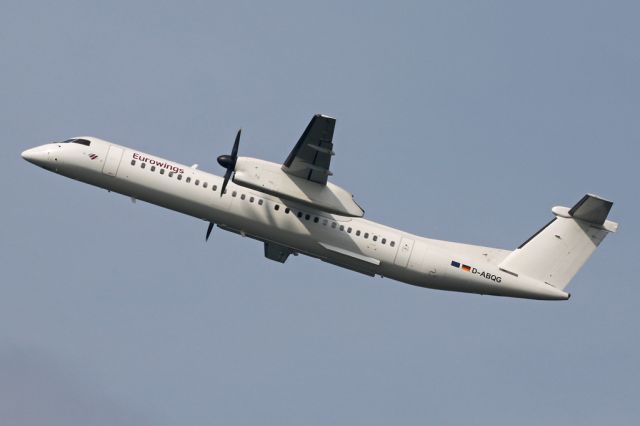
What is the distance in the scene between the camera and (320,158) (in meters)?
35.0

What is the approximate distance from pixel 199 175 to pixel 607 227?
619 inches

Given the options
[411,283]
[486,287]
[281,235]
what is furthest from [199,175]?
[486,287]

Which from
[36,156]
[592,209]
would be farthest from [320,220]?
[36,156]

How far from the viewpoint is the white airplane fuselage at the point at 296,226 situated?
36719 mm

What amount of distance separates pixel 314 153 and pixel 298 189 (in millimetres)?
1767

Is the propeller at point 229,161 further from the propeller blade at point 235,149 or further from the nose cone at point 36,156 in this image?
the nose cone at point 36,156

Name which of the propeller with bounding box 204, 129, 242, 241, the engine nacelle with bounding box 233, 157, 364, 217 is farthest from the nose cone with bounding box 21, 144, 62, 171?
the engine nacelle with bounding box 233, 157, 364, 217

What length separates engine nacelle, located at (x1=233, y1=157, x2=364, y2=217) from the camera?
3591 cm

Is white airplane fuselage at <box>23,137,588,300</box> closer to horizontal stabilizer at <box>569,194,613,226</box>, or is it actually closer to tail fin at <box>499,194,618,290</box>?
tail fin at <box>499,194,618,290</box>

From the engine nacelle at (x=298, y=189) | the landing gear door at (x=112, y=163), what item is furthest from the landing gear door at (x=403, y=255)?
the landing gear door at (x=112, y=163)

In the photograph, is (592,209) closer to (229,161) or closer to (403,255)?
(403,255)

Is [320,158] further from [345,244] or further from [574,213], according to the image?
[574,213]

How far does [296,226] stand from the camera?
36.7 meters

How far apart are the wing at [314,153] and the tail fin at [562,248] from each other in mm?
8212
